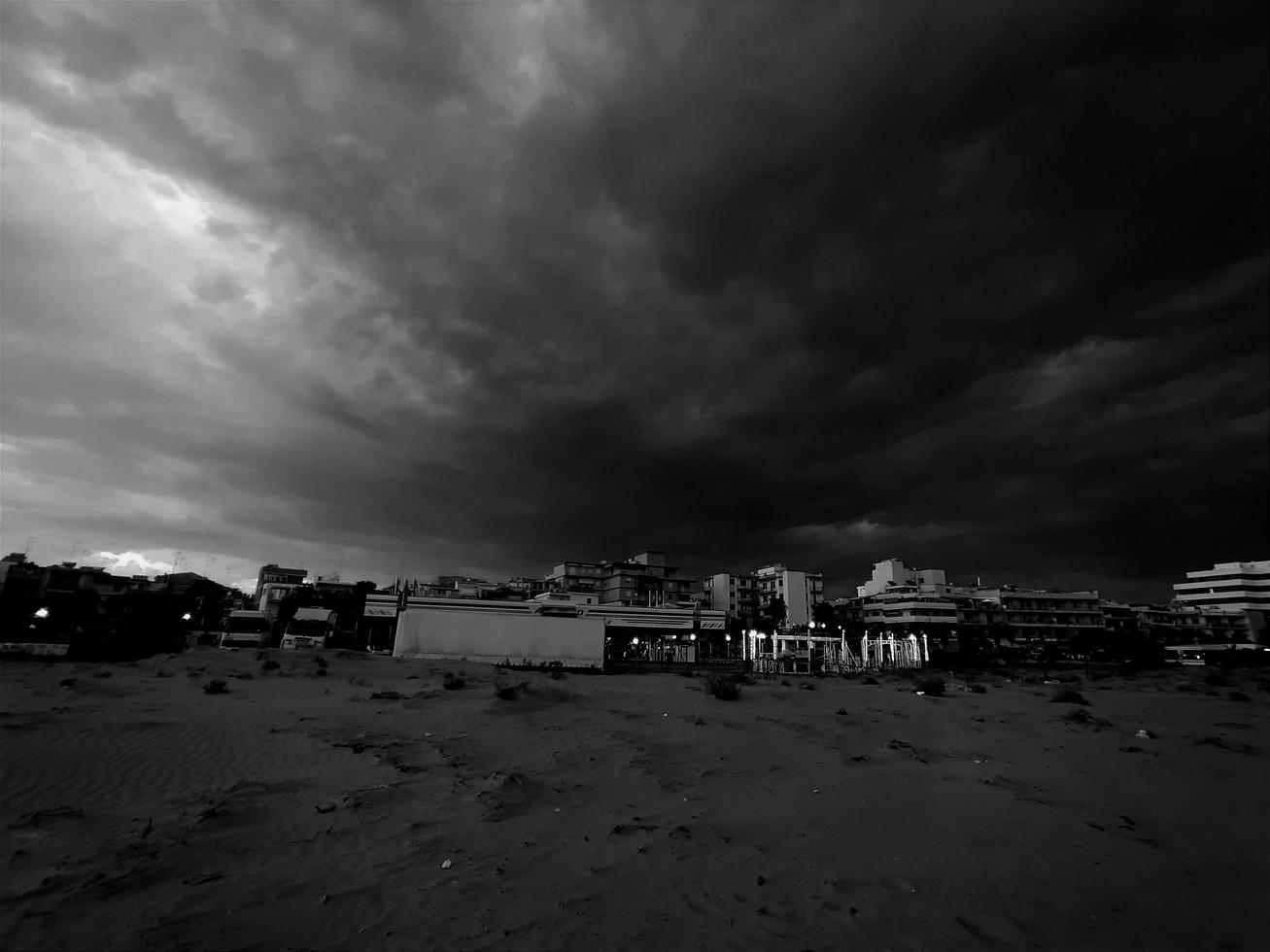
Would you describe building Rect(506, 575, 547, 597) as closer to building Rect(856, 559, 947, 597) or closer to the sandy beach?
building Rect(856, 559, 947, 597)

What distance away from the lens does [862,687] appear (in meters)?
31.6

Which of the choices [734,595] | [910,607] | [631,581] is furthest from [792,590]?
[631,581]

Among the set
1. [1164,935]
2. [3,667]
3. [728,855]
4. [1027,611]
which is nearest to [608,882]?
[728,855]

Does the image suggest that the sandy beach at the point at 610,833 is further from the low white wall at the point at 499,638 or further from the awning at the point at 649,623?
the awning at the point at 649,623

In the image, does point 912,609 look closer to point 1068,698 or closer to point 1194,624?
point 1194,624

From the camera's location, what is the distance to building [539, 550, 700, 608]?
108 metres

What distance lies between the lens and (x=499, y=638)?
1813 inches

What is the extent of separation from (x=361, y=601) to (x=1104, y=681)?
76631 millimetres

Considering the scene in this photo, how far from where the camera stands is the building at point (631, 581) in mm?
107562

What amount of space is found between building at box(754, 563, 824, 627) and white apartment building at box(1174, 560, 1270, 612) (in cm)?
8424

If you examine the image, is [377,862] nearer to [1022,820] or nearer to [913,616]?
[1022,820]

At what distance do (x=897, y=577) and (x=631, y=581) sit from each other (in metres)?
61.1

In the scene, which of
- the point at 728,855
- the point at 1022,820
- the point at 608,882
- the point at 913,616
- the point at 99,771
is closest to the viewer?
the point at 608,882

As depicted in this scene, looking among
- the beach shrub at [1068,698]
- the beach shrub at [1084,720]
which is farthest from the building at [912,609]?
the beach shrub at [1084,720]
